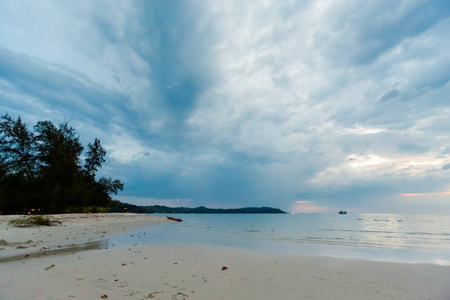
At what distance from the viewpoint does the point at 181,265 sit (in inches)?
272

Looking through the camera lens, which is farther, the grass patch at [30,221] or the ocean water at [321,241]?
the grass patch at [30,221]

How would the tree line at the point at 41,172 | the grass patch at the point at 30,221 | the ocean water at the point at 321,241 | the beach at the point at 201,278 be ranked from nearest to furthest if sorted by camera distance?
the beach at the point at 201,278 < the ocean water at the point at 321,241 < the grass patch at the point at 30,221 < the tree line at the point at 41,172

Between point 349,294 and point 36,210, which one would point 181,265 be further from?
point 36,210

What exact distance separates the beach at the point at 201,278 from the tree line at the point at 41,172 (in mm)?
22789

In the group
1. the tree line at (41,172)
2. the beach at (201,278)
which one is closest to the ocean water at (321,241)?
the beach at (201,278)

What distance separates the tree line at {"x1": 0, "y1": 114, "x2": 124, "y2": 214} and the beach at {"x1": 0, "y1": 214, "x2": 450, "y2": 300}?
897 inches

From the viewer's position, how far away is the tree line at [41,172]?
83.7 feet

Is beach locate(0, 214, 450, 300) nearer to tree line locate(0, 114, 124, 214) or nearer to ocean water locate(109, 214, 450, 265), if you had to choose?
ocean water locate(109, 214, 450, 265)

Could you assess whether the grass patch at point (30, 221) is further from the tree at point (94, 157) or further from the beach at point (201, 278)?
the tree at point (94, 157)

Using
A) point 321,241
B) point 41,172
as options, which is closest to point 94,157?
point 41,172

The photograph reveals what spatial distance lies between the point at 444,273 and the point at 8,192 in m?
35.8

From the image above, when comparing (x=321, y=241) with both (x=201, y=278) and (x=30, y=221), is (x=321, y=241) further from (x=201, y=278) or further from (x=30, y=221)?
(x=30, y=221)

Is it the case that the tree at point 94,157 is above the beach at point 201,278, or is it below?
above

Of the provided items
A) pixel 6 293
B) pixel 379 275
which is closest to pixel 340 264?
pixel 379 275
